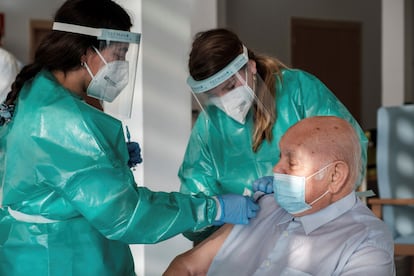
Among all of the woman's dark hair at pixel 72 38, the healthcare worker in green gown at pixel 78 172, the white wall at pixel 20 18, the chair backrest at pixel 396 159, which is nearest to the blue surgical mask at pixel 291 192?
the healthcare worker in green gown at pixel 78 172

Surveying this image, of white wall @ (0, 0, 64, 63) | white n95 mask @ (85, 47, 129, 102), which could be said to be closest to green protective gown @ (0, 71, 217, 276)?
white n95 mask @ (85, 47, 129, 102)

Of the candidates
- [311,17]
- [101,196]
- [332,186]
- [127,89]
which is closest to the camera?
[101,196]

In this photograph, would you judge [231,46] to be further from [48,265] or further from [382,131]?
[382,131]

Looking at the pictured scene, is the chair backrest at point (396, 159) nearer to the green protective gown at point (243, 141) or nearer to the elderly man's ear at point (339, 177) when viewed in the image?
the green protective gown at point (243, 141)

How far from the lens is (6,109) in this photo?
1776 millimetres

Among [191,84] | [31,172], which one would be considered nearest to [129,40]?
[191,84]

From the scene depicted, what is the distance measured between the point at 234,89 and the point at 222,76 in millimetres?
80

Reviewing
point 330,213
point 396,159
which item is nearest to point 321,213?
point 330,213

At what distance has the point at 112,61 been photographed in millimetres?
1806

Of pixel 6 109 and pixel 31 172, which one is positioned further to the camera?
pixel 6 109

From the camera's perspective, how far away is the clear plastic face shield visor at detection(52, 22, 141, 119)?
1749 mm

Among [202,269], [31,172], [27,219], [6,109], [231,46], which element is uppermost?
[231,46]

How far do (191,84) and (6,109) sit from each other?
539 mm

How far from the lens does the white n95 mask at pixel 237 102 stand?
2023 millimetres
